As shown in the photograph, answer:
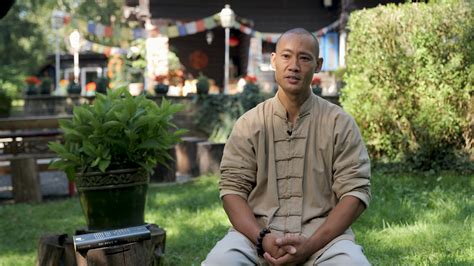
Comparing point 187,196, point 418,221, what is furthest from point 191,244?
point 187,196

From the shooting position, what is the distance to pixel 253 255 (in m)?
3.24

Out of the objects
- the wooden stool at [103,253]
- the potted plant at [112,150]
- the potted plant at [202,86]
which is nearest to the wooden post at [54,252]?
the wooden stool at [103,253]

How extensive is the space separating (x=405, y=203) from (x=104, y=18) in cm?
4563

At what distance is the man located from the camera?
3.25 meters

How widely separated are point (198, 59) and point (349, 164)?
2045cm

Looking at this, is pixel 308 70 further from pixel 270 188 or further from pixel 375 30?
pixel 375 30

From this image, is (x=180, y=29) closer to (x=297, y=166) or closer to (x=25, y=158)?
(x=25, y=158)

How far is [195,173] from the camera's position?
36.7 feet

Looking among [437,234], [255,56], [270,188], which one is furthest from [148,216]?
[255,56]

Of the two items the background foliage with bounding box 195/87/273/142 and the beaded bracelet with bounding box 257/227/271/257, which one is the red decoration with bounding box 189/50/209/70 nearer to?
the background foliage with bounding box 195/87/273/142

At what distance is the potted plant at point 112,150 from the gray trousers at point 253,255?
76.8 inches

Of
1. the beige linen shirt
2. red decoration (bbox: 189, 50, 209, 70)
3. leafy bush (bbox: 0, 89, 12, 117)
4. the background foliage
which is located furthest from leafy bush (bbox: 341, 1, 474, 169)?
red decoration (bbox: 189, 50, 209, 70)

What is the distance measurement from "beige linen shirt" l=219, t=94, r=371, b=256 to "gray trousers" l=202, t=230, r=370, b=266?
0.48 feet

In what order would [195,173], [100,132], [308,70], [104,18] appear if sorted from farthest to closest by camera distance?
[104,18], [195,173], [100,132], [308,70]
